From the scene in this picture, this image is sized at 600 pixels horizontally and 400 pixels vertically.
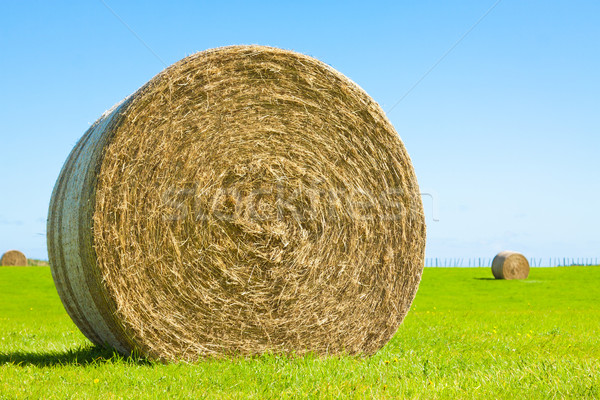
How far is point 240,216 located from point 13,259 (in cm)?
2453

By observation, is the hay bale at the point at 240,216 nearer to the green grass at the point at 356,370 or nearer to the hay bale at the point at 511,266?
the green grass at the point at 356,370

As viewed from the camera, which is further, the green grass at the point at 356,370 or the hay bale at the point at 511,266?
the hay bale at the point at 511,266

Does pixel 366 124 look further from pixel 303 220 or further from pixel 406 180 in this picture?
pixel 303 220

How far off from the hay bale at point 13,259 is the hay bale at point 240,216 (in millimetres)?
23018

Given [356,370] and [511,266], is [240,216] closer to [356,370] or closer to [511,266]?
[356,370]

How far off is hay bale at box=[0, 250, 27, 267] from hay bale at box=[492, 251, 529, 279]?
21.2 m

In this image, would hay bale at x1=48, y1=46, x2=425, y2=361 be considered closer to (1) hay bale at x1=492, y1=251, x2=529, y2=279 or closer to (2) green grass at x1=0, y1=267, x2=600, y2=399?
(2) green grass at x1=0, y1=267, x2=600, y2=399

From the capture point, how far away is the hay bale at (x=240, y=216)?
511 centimetres

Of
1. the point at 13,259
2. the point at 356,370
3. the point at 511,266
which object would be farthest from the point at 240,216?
the point at 13,259

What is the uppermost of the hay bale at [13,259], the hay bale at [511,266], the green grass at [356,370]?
the hay bale at [511,266]

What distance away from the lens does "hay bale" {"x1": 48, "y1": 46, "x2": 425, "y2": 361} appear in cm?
511

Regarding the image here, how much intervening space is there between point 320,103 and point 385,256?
1757mm

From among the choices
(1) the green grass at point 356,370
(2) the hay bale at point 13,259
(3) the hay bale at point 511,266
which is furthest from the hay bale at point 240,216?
(2) the hay bale at point 13,259

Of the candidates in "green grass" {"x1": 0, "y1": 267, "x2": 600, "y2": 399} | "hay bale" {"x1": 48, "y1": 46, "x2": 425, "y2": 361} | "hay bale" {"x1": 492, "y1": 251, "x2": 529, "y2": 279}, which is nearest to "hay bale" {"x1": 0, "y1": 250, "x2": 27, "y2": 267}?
"green grass" {"x1": 0, "y1": 267, "x2": 600, "y2": 399}
